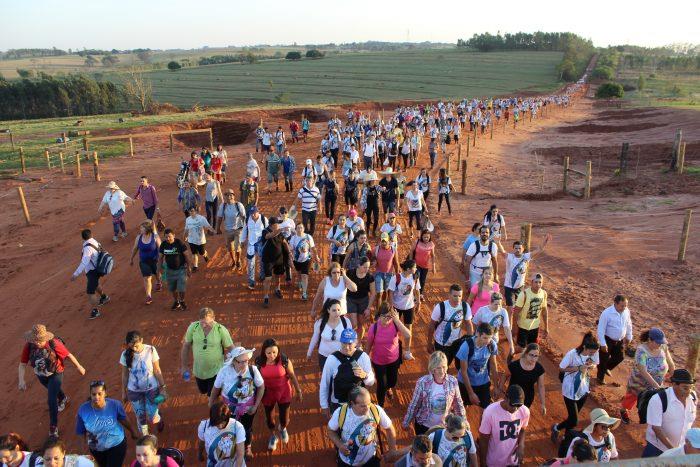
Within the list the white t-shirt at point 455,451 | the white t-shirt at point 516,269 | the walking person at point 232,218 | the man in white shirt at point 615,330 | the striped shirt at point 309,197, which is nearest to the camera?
the white t-shirt at point 455,451

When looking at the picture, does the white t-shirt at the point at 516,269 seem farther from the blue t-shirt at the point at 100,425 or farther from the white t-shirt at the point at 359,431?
the blue t-shirt at the point at 100,425

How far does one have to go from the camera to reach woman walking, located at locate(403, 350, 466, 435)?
4934 mm

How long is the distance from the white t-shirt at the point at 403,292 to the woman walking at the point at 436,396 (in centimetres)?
232

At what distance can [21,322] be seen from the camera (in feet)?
31.8

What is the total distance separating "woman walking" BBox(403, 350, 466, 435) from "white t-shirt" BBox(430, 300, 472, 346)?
1.32 m

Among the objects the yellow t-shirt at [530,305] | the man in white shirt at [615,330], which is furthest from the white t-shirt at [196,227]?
the man in white shirt at [615,330]

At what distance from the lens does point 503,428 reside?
4746 millimetres

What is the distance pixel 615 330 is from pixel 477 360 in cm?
257

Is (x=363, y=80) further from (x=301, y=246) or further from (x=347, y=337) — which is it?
(x=347, y=337)

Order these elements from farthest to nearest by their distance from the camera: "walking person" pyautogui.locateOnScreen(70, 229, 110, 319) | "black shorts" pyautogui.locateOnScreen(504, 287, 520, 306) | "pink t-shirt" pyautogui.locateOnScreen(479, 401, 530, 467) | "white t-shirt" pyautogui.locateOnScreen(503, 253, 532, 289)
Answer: "walking person" pyautogui.locateOnScreen(70, 229, 110, 319) < "black shorts" pyautogui.locateOnScreen(504, 287, 520, 306) < "white t-shirt" pyautogui.locateOnScreen(503, 253, 532, 289) < "pink t-shirt" pyautogui.locateOnScreen(479, 401, 530, 467)

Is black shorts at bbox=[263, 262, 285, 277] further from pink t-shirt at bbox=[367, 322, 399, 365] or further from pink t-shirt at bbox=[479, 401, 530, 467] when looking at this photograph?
pink t-shirt at bbox=[479, 401, 530, 467]

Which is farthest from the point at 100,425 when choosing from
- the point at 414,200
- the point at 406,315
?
the point at 414,200

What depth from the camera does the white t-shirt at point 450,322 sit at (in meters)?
6.29

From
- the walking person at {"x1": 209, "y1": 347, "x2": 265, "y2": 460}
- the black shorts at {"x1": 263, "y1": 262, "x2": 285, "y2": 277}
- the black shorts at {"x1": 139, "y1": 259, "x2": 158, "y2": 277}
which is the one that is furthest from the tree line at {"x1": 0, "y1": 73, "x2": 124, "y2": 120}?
the walking person at {"x1": 209, "y1": 347, "x2": 265, "y2": 460}
